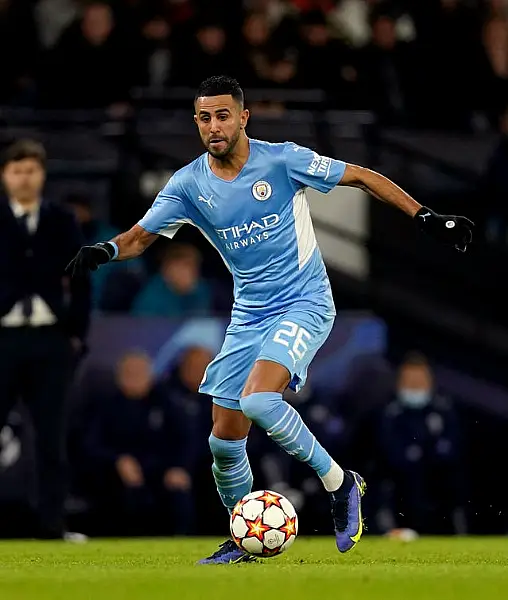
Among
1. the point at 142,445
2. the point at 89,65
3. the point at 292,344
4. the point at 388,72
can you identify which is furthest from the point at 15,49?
the point at 292,344

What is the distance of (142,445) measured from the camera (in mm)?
11734

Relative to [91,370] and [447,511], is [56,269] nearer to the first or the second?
[91,370]

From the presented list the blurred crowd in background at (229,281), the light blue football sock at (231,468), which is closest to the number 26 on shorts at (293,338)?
the light blue football sock at (231,468)

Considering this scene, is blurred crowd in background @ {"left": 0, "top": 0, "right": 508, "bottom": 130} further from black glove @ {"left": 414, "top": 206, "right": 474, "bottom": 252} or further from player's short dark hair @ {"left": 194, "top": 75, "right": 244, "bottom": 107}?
black glove @ {"left": 414, "top": 206, "right": 474, "bottom": 252}

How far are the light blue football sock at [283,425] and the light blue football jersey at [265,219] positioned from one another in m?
0.63

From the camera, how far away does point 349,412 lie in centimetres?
1234

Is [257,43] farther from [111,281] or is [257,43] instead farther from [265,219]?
[265,219]

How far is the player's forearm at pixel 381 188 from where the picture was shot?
24.5 ft

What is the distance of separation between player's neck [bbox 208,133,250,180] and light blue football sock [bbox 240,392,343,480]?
1.22 m

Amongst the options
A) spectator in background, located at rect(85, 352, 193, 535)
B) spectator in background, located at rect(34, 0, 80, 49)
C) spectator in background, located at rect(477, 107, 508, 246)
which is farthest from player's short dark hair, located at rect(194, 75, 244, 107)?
spectator in background, located at rect(34, 0, 80, 49)

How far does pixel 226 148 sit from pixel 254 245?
51 cm

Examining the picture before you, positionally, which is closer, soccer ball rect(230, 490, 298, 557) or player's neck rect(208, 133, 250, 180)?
soccer ball rect(230, 490, 298, 557)

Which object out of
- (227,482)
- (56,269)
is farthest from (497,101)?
(227,482)

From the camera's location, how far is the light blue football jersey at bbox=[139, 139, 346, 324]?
24.8 ft
